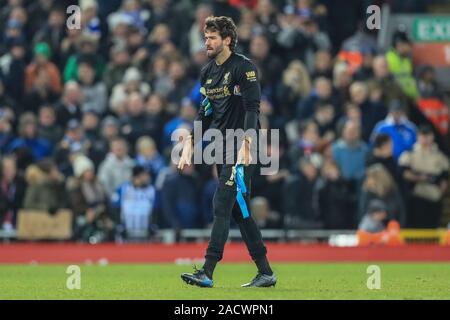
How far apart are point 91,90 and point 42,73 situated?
0.98 metres

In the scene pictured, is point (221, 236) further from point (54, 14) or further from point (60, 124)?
point (54, 14)

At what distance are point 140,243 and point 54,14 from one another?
541 centimetres

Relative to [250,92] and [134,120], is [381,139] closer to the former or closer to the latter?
[134,120]

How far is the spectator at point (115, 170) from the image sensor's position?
2152cm

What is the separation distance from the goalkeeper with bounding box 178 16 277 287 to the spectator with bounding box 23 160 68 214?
8.37 m

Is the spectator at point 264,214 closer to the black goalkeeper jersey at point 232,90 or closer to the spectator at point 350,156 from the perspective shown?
the spectator at point 350,156

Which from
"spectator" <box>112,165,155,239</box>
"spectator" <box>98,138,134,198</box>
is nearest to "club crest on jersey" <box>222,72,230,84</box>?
"spectator" <box>112,165,155,239</box>

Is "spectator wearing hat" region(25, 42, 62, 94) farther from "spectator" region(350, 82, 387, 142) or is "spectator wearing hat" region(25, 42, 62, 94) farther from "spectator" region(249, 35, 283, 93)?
"spectator" region(350, 82, 387, 142)

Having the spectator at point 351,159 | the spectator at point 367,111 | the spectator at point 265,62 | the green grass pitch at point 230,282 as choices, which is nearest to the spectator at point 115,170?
the green grass pitch at point 230,282

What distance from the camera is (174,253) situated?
20.4 m

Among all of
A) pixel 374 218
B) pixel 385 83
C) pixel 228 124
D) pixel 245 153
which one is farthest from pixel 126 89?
pixel 245 153

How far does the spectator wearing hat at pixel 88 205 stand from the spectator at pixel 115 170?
0.27 meters

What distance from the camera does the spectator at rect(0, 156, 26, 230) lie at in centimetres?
2100
